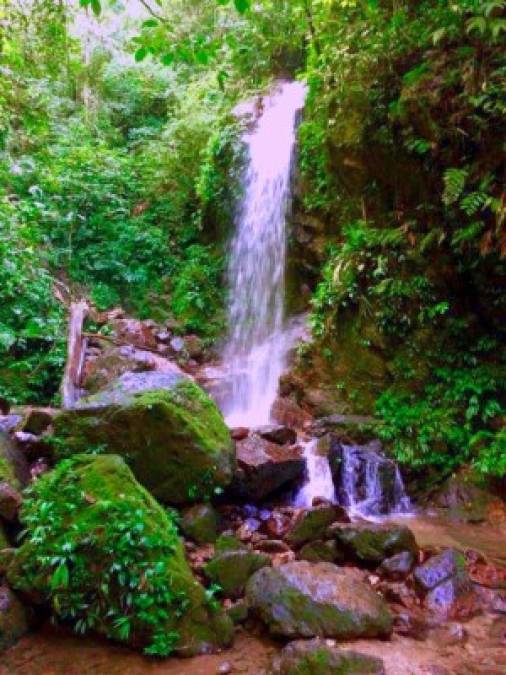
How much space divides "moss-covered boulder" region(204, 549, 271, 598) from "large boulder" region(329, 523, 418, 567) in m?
0.81

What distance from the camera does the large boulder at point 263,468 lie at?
6.02 m

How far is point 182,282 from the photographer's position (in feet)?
39.2

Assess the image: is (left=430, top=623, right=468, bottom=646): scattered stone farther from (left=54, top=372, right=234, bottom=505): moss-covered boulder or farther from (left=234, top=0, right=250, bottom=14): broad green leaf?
(left=234, top=0, right=250, bottom=14): broad green leaf

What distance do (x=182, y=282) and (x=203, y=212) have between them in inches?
75.9

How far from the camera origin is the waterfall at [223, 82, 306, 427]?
9617 millimetres

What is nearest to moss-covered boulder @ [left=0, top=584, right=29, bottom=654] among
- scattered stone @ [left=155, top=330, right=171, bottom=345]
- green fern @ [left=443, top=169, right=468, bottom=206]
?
green fern @ [left=443, top=169, right=468, bottom=206]

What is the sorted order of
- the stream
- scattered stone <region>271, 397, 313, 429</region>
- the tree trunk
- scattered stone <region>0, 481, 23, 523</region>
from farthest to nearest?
1. scattered stone <region>271, 397, 313, 429</region>
2. the tree trunk
3. scattered stone <region>0, 481, 23, 523</region>
4. the stream

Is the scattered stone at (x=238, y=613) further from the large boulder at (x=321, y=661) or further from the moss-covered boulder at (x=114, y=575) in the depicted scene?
the large boulder at (x=321, y=661)

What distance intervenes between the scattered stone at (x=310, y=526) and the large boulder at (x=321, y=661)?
165 centimetres

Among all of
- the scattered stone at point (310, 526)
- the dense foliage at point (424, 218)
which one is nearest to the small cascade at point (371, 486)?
the dense foliage at point (424, 218)

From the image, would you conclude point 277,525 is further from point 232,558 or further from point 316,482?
point 232,558

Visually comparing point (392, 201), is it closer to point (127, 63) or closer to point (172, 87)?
point (172, 87)

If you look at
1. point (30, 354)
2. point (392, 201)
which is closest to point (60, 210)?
point (30, 354)

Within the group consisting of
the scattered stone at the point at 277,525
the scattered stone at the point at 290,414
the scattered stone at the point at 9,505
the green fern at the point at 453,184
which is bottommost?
the scattered stone at the point at 277,525
